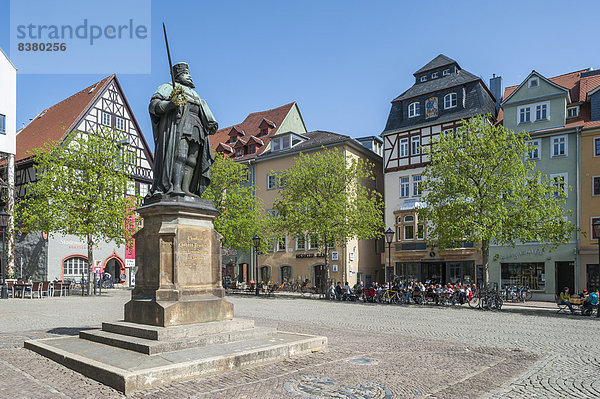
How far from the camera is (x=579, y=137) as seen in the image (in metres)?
31.2

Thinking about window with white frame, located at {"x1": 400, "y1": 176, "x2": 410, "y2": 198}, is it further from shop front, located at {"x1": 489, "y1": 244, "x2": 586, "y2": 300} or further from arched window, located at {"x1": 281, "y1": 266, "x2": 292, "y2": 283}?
arched window, located at {"x1": 281, "y1": 266, "x2": 292, "y2": 283}

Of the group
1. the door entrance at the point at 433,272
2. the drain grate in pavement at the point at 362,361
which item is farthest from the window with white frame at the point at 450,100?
the drain grate in pavement at the point at 362,361

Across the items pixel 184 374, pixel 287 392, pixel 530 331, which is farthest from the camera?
pixel 530 331

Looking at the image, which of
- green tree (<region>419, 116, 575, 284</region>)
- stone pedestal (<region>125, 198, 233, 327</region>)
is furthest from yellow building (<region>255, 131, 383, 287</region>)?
stone pedestal (<region>125, 198, 233, 327</region>)

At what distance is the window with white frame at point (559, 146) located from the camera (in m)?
31.8

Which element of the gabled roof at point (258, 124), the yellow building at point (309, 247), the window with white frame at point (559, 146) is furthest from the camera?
the gabled roof at point (258, 124)

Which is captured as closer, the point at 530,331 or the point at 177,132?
the point at 177,132

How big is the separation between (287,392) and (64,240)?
3739 centimetres

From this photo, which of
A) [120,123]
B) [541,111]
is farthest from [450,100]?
[120,123]

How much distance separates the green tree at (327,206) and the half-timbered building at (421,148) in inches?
201

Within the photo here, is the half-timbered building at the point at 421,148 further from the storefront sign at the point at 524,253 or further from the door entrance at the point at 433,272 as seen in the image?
the storefront sign at the point at 524,253

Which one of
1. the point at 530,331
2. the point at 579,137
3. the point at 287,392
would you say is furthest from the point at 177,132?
the point at 579,137

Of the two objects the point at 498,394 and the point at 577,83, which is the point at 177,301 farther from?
the point at 577,83

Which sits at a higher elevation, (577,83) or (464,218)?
(577,83)
